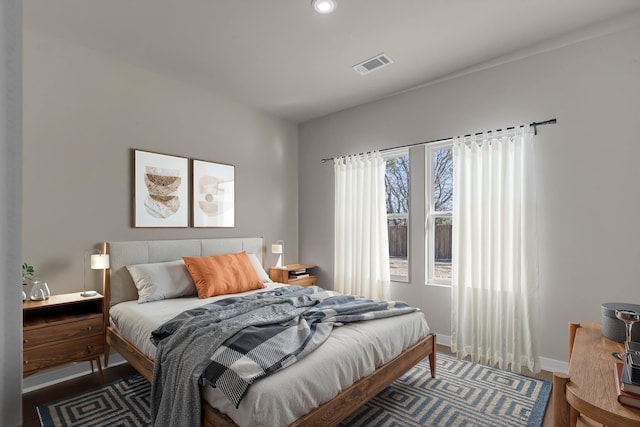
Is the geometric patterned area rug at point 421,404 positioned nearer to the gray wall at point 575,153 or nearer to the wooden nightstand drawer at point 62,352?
the wooden nightstand drawer at point 62,352

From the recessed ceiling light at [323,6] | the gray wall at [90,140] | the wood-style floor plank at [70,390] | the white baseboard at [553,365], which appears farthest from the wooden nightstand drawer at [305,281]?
the recessed ceiling light at [323,6]

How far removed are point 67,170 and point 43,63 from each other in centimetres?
89

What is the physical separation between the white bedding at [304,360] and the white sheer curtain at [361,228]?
4.37 feet

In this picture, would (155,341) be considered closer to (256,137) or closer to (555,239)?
(256,137)

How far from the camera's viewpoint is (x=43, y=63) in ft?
9.01

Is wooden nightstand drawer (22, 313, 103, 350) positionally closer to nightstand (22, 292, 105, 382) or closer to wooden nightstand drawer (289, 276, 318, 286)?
nightstand (22, 292, 105, 382)

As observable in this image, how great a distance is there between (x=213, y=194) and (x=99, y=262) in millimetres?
1432

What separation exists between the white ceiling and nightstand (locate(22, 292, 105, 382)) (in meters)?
2.22

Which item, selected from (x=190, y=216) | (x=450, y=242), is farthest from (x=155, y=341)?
(x=450, y=242)

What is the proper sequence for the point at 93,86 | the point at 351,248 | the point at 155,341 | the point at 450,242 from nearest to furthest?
the point at 155,341 < the point at 93,86 < the point at 450,242 < the point at 351,248

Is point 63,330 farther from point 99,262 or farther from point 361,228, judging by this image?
point 361,228

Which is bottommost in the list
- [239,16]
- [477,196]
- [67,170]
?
[477,196]

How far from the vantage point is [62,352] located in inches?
97.3

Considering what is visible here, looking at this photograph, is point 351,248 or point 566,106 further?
point 351,248
